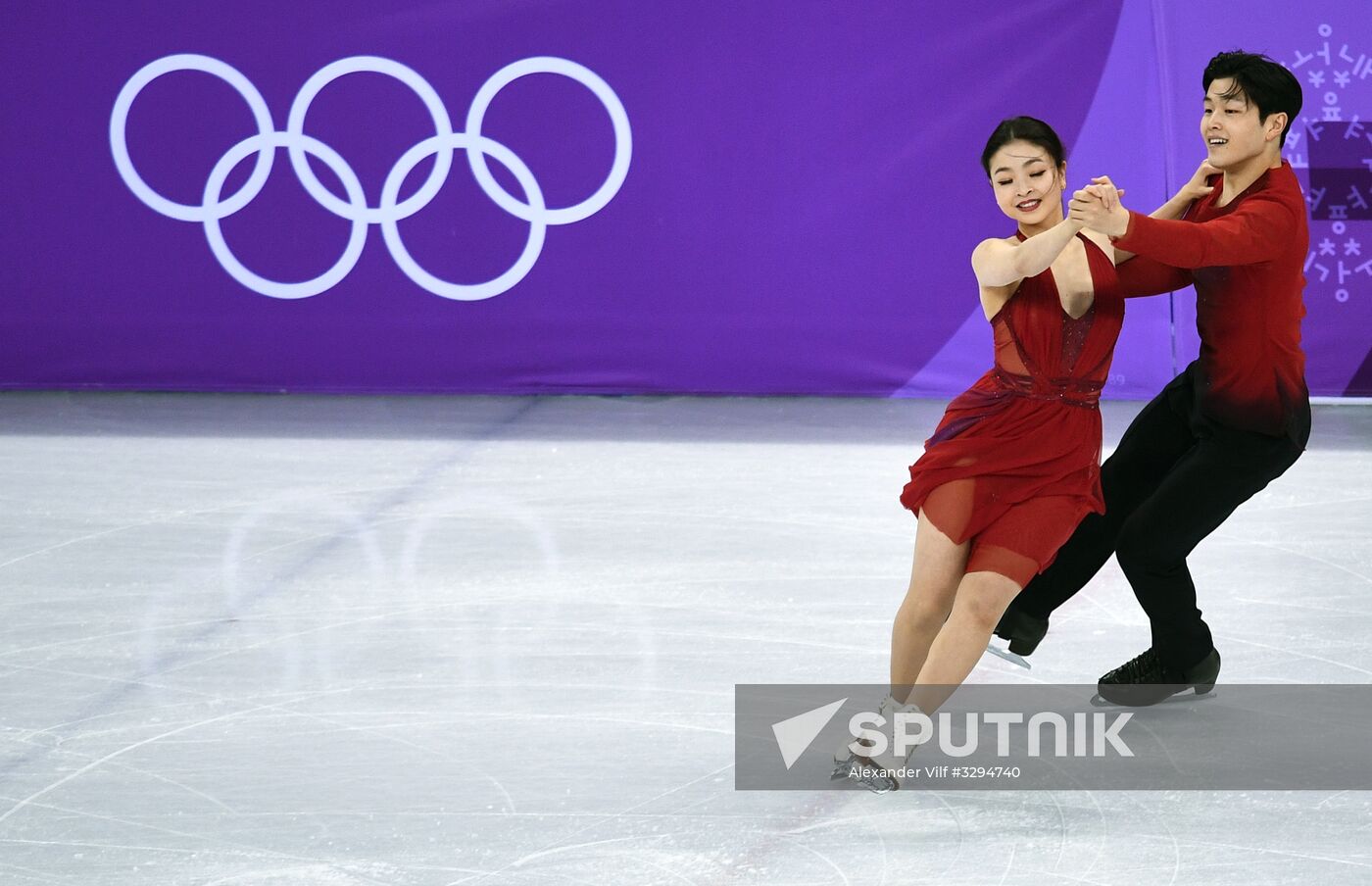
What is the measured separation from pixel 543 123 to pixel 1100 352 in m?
5.17

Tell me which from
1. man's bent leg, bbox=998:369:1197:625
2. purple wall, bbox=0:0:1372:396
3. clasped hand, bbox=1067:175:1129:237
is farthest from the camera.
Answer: purple wall, bbox=0:0:1372:396

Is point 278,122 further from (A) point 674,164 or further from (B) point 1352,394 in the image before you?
(B) point 1352,394

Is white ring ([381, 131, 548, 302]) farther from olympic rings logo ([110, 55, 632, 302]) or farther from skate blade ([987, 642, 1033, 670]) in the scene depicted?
skate blade ([987, 642, 1033, 670])

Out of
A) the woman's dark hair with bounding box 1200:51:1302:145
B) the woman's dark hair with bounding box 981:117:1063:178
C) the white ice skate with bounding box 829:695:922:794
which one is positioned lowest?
the white ice skate with bounding box 829:695:922:794

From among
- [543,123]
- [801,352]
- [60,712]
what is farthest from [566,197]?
[60,712]

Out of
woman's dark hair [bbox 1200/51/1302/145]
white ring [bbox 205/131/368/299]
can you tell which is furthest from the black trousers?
white ring [bbox 205/131/368/299]

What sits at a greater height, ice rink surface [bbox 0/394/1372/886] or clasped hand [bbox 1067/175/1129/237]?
clasped hand [bbox 1067/175/1129/237]

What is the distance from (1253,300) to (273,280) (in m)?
5.80

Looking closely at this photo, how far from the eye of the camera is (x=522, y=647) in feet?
15.2

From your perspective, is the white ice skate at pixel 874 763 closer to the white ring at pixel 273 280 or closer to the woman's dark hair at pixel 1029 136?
the woman's dark hair at pixel 1029 136

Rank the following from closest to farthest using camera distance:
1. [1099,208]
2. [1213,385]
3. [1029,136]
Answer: [1099,208] < [1029,136] < [1213,385]

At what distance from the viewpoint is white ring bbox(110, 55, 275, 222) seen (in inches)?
328

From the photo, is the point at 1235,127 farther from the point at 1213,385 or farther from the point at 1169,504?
the point at 1169,504

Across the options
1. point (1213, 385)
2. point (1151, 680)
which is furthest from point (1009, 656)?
point (1213, 385)
